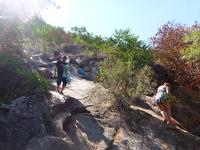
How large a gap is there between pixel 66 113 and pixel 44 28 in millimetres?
16236

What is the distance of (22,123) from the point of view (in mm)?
14531

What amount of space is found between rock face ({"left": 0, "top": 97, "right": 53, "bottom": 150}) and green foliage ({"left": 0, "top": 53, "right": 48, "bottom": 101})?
49 cm

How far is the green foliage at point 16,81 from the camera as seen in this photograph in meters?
15.8

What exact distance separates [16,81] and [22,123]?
2184mm

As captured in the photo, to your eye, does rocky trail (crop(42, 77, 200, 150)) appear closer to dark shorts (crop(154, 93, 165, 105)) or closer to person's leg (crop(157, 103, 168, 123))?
person's leg (crop(157, 103, 168, 123))

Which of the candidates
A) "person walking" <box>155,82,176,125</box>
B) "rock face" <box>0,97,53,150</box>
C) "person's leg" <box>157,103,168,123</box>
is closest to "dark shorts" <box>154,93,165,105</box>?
"person walking" <box>155,82,176,125</box>

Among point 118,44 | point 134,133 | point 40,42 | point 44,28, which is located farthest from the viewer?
point 44,28

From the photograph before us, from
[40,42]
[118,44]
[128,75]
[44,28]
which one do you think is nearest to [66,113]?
[128,75]

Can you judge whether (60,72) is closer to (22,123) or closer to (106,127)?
(106,127)

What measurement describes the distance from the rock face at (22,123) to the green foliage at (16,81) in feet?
1.59

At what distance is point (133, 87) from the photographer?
747 inches

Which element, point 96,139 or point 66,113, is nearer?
point 96,139

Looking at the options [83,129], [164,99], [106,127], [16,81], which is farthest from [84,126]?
[164,99]

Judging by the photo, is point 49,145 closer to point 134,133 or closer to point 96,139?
point 96,139
